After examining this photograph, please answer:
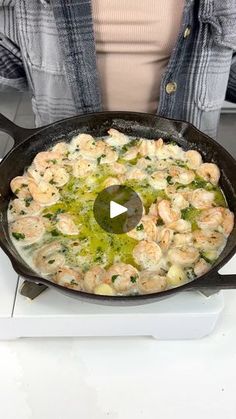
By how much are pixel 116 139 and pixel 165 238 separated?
1.22 ft

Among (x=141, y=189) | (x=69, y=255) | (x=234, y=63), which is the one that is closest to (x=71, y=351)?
(x=69, y=255)

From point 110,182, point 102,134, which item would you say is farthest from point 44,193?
point 102,134

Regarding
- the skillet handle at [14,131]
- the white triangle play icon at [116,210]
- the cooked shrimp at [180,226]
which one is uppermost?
the skillet handle at [14,131]

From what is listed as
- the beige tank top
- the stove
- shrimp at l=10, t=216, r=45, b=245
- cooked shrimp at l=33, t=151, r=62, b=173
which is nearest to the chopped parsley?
shrimp at l=10, t=216, r=45, b=245

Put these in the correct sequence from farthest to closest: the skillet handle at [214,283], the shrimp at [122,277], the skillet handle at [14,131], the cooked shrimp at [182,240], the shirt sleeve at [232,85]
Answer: the shirt sleeve at [232,85] → the skillet handle at [14,131] → the cooked shrimp at [182,240] → the shrimp at [122,277] → the skillet handle at [214,283]

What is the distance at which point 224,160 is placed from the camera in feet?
3.84

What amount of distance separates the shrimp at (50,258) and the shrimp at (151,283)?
7.1 inches

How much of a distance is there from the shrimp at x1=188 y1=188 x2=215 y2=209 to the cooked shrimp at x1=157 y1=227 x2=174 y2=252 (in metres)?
0.14

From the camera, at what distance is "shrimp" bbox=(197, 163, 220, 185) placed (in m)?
1.19

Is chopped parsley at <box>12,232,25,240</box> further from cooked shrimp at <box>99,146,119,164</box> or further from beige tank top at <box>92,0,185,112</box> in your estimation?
beige tank top at <box>92,0,185,112</box>

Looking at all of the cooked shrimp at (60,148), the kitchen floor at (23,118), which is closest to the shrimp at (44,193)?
the cooked shrimp at (60,148)

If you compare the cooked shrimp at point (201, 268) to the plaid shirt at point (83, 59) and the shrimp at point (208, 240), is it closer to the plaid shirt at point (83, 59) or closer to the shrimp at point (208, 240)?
the shrimp at point (208, 240)

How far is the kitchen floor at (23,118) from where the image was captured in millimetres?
2506

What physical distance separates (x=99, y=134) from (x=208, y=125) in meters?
0.39
